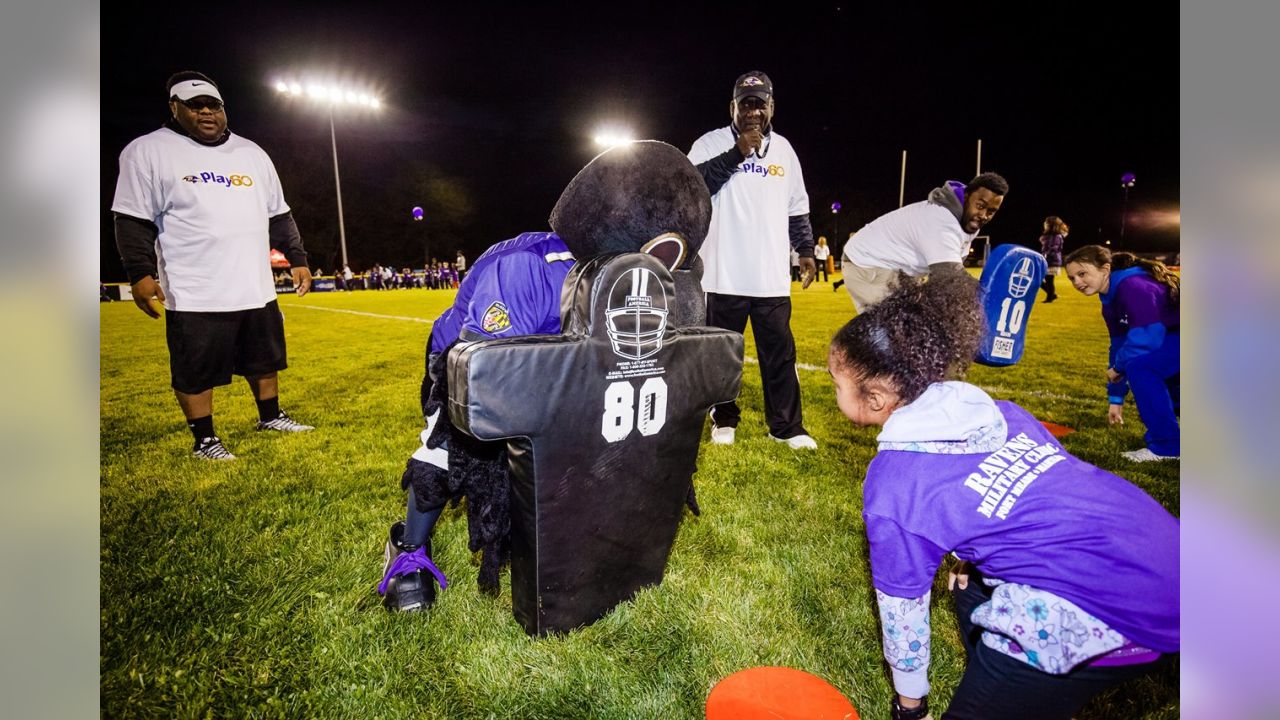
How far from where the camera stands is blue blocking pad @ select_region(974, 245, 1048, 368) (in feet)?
15.3

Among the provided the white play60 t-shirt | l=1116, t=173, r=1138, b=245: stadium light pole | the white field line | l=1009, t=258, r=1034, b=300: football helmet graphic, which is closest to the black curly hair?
l=1009, t=258, r=1034, b=300: football helmet graphic

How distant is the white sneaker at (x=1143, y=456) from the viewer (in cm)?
409

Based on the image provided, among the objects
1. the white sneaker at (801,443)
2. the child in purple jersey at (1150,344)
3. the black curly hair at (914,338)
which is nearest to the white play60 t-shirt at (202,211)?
the white sneaker at (801,443)

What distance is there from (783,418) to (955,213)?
1.93m

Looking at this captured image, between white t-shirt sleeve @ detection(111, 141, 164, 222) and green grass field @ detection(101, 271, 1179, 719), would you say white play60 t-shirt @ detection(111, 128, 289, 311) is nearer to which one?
white t-shirt sleeve @ detection(111, 141, 164, 222)

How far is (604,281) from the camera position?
1727mm

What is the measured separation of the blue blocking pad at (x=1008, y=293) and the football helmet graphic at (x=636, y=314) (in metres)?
3.72

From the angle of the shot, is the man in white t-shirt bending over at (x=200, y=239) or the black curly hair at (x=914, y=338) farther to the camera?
the man in white t-shirt bending over at (x=200, y=239)

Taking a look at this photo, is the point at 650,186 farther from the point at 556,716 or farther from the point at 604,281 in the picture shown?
the point at 556,716

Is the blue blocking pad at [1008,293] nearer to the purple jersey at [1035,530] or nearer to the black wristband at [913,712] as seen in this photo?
the purple jersey at [1035,530]

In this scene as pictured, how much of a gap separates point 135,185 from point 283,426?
1.93m

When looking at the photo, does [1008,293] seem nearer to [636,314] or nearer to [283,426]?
[636,314]

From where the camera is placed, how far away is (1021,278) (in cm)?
466

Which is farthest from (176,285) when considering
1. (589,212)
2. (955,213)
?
(955,213)
